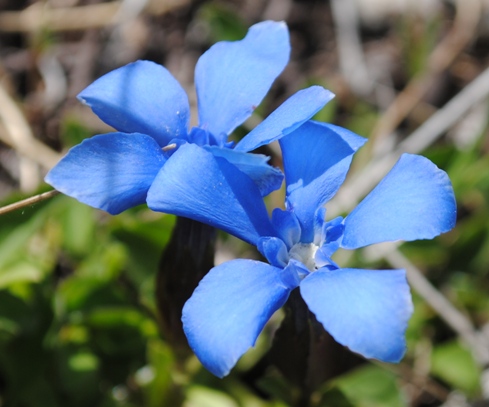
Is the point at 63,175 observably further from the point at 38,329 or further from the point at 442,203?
the point at 38,329

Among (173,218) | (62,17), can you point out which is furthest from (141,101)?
(62,17)

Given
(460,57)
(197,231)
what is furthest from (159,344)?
(460,57)

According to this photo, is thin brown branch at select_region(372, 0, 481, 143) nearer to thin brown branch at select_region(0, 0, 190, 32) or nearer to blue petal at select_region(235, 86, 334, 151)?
thin brown branch at select_region(0, 0, 190, 32)

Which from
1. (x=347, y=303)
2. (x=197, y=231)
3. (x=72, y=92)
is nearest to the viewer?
(x=347, y=303)

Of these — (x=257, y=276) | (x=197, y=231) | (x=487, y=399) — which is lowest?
(x=487, y=399)

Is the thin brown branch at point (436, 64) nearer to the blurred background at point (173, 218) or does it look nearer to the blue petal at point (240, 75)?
the blurred background at point (173, 218)

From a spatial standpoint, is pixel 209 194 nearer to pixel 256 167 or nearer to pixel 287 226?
pixel 256 167

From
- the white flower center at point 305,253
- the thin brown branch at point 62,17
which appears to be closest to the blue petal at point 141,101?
the white flower center at point 305,253
